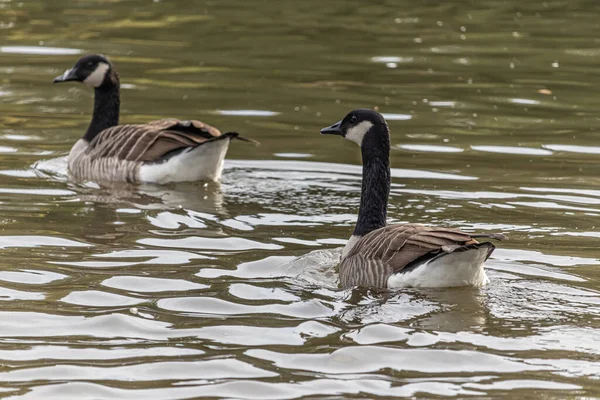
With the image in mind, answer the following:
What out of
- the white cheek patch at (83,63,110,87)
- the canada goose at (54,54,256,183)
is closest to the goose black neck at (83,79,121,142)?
the white cheek patch at (83,63,110,87)

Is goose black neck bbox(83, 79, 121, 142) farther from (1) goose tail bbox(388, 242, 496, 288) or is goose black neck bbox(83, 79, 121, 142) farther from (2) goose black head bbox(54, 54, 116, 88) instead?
(1) goose tail bbox(388, 242, 496, 288)

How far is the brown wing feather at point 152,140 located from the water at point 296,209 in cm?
45

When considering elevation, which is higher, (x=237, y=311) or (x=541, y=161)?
(x=541, y=161)

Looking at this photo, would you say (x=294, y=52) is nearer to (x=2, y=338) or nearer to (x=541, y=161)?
(x=541, y=161)

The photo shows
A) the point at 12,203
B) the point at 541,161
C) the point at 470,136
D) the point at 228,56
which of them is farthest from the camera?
the point at 228,56

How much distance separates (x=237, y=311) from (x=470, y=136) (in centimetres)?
795

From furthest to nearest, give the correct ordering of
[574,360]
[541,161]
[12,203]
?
[541,161], [12,203], [574,360]

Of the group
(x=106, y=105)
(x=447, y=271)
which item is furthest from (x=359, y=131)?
(x=106, y=105)

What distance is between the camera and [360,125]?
32.9 feet

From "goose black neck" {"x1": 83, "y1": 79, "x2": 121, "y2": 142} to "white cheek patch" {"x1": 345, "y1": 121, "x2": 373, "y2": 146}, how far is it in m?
5.60

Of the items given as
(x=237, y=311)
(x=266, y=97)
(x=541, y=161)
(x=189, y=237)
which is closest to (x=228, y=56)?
(x=266, y=97)

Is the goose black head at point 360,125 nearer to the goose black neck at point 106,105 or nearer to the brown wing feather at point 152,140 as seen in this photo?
the brown wing feather at point 152,140

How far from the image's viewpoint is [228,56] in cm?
2083

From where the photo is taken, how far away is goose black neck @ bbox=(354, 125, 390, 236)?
1002 cm
